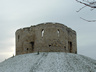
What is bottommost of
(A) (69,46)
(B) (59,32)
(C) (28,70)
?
(C) (28,70)

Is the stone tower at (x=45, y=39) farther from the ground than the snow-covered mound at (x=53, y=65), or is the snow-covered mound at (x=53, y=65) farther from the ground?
the stone tower at (x=45, y=39)

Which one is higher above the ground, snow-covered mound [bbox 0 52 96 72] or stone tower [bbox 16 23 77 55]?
stone tower [bbox 16 23 77 55]

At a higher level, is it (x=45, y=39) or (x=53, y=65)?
(x=45, y=39)

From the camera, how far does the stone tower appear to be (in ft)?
66.4

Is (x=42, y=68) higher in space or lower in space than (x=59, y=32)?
lower

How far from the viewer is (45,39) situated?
66.9ft

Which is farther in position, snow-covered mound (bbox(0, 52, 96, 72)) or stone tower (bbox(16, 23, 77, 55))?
stone tower (bbox(16, 23, 77, 55))

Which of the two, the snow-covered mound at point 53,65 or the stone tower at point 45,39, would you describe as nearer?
the snow-covered mound at point 53,65

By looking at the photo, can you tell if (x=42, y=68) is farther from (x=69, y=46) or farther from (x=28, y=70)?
(x=69, y=46)

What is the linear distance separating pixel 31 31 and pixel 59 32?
425 cm

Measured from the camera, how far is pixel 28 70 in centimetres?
1439

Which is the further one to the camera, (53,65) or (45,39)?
(45,39)

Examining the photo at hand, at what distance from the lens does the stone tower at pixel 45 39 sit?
20.2 m

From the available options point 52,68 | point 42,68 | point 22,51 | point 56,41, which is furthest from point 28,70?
point 22,51
